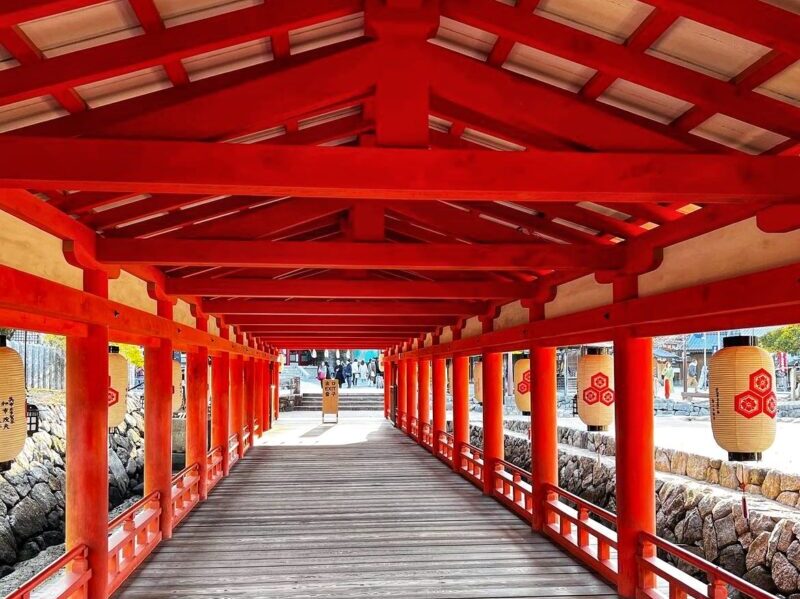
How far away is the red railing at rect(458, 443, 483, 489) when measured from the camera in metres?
11.6

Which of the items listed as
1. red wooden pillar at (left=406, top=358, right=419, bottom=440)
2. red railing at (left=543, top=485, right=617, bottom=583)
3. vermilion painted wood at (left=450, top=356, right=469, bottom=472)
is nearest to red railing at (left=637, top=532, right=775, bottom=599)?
red railing at (left=543, top=485, right=617, bottom=583)

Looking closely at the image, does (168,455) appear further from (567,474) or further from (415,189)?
(567,474)

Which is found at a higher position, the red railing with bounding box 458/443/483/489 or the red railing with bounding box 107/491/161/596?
the red railing with bounding box 107/491/161/596

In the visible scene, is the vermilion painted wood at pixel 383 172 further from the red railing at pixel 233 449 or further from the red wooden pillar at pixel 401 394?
the red wooden pillar at pixel 401 394

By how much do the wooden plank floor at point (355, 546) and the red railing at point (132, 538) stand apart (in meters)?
0.14

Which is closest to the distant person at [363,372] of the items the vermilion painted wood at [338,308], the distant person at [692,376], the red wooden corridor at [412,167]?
the distant person at [692,376]

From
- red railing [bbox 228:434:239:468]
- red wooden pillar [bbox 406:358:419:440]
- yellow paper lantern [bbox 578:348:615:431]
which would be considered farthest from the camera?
red wooden pillar [bbox 406:358:419:440]

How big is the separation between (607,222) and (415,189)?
3183mm

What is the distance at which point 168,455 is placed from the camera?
825cm

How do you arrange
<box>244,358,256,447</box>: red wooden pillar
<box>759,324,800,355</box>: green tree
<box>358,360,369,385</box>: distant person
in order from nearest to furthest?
<box>244,358,256,447</box>: red wooden pillar, <box>759,324,800,355</box>: green tree, <box>358,360,369,385</box>: distant person

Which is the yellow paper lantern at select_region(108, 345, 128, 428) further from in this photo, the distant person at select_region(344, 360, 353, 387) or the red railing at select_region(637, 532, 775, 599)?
the distant person at select_region(344, 360, 353, 387)

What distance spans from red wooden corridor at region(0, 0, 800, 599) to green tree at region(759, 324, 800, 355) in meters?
20.9

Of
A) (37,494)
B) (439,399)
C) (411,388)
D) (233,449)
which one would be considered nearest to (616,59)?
(439,399)

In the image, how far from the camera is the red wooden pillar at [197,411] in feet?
34.1
